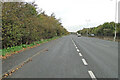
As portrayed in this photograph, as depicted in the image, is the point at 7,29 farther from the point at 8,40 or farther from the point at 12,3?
the point at 12,3

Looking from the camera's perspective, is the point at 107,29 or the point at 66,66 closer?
the point at 66,66

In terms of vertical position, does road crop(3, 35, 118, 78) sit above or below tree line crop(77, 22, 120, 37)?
below

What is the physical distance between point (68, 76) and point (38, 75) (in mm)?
1181

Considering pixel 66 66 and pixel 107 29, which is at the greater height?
pixel 107 29

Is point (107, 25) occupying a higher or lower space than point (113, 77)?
higher

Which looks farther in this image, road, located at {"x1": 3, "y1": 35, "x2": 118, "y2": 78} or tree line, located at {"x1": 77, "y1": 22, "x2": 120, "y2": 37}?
tree line, located at {"x1": 77, "y1": 22, "x2": 120, "y2": 37}

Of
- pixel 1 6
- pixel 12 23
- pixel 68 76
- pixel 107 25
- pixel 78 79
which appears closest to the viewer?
pixel 78 79

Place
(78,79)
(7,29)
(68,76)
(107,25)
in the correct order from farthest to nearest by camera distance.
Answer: (107,25) → (7,29) → (68,76) → (78,79)

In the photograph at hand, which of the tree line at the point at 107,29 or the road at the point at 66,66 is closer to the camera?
the road at the point at 66,66

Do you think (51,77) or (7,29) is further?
(7,29)

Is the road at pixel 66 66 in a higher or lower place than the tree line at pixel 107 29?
lower

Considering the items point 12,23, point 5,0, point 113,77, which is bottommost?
point 113,77

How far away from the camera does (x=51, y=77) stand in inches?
159

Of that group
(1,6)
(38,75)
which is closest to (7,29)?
(1,6)
